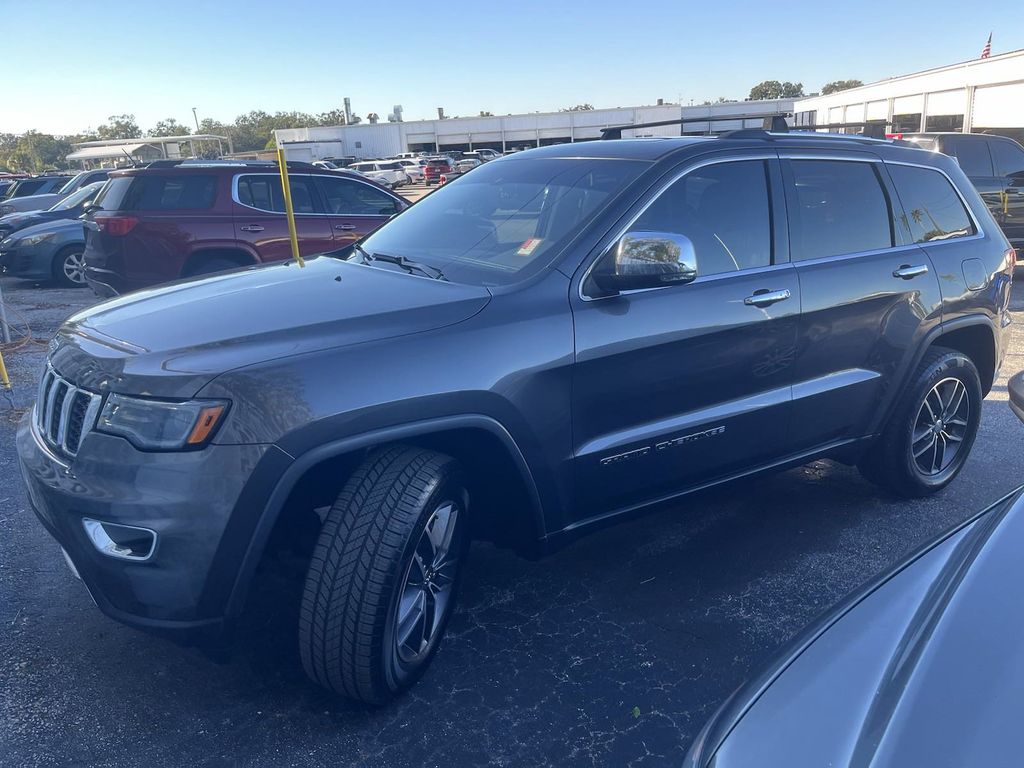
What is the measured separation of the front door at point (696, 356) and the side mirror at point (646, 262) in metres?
0.08

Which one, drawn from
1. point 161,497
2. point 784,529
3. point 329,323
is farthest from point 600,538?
point 161,497

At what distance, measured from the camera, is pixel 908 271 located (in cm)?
390

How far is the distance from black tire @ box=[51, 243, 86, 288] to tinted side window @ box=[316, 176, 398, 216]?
548 cm

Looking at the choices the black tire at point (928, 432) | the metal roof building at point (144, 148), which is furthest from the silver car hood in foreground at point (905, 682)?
the metal roof building at point (144, 148)

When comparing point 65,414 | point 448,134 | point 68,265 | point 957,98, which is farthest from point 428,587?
point 448,134

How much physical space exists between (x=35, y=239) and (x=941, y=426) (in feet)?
40.2

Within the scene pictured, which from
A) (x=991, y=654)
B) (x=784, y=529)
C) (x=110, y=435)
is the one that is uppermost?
(x=110, y=435)

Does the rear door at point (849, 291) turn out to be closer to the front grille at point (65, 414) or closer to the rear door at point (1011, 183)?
the front grille at point (65, 414)

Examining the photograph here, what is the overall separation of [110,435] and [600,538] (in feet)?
7.50

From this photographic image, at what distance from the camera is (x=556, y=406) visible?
2.81 meters

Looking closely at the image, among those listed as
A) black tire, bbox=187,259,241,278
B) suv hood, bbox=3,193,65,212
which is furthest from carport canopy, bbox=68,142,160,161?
black tire, bbox=187,259,241,278

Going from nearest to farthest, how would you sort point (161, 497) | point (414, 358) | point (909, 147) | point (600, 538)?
point (161, 497), point (414, 358), point (600, 538), point (909, 147)

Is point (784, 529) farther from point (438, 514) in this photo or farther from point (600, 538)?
point (438, 514)

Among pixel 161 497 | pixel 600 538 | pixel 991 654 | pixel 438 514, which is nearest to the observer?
pixel 991 654
